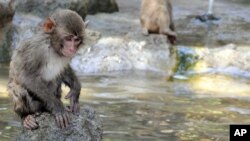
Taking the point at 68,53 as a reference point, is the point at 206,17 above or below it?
below

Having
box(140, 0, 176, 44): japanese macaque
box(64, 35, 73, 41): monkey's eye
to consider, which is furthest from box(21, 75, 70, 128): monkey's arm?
box(140, 0, 176, 44): japanese macaque

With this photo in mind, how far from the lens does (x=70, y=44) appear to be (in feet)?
19.1

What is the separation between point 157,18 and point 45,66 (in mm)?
6266

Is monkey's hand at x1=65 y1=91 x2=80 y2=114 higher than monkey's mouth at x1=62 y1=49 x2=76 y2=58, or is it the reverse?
monkey's mouth at x1=62 y1=49 x2=76 y2=58

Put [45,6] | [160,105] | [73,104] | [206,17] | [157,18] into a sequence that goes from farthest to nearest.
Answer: [206,17] < [45,6] < [157,18] < [160,105] < [73,104]

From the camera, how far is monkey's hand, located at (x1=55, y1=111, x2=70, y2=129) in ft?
19.7

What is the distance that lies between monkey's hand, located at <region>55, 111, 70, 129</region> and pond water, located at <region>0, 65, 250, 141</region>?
68.4 inches

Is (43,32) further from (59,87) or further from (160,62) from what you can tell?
(160,62)

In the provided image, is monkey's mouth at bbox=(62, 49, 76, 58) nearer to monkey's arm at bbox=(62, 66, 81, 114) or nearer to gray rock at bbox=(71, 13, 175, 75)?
monkey's arm at bbox=(62, 66, 81, 114)

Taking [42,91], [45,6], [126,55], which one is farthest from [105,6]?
[42,91]

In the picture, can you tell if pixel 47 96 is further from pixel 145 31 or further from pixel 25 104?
pixel 145 31

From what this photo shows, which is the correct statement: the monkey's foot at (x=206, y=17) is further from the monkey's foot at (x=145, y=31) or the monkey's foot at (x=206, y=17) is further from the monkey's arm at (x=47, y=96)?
the monkey's arm at (x=47, y=96)

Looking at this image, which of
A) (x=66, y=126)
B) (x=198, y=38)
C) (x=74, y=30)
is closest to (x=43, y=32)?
(x=74, y=30)

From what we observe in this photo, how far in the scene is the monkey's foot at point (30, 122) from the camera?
609cm
